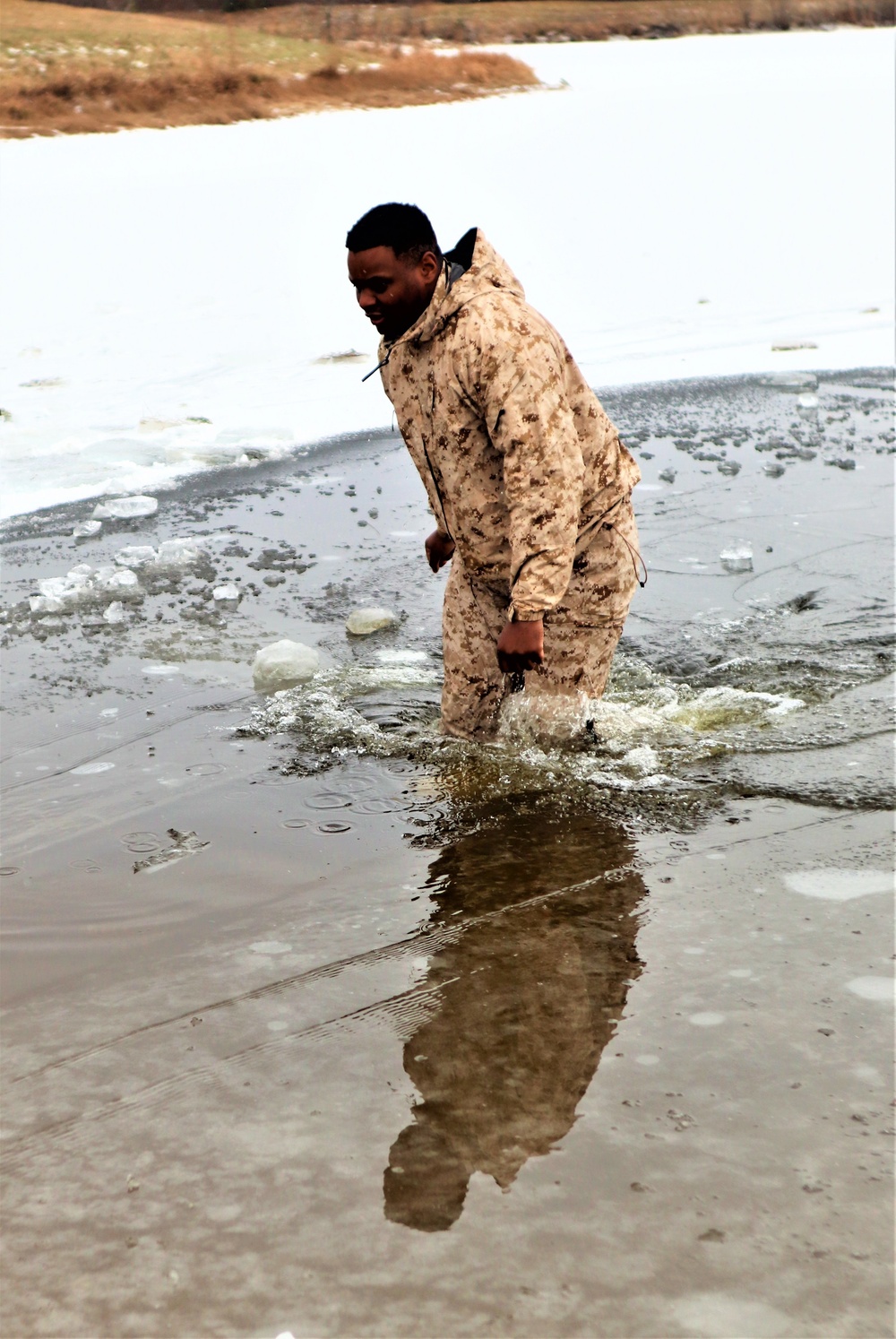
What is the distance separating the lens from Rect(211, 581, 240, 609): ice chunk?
5023 millimetres

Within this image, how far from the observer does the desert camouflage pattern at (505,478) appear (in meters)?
3.00

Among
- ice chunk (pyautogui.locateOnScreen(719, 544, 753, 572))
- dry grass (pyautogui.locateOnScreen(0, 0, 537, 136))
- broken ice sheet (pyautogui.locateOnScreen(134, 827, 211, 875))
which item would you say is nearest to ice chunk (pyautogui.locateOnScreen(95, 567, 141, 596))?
broken ice sheet (pyautogui.locateOnScreen(134, 827, 211, 875))

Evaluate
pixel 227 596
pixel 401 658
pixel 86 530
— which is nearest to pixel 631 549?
pixel 401 658

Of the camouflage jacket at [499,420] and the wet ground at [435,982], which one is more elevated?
the camouflage jacket at [499,420]

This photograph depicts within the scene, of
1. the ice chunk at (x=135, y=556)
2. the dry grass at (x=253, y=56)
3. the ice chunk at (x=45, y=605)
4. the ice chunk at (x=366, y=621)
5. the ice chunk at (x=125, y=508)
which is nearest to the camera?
the ice chunk at (x=366, y=621)

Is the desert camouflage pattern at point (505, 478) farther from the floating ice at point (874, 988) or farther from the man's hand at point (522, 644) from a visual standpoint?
the floating ice at point (874, 988)

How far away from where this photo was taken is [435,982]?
98.0 inches

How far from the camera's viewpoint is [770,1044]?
88.3 inches

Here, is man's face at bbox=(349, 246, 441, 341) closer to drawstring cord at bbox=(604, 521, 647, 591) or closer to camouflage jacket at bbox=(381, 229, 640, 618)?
camouflage jacket at bbox=(381, 229, 640, 618)

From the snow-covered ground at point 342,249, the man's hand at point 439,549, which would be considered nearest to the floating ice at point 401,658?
the man's hand at point 439,549

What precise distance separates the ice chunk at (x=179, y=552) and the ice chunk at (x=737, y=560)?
2.19m

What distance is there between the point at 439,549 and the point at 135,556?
2.21 m

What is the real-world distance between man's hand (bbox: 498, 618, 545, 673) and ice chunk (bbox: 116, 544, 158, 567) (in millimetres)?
2713

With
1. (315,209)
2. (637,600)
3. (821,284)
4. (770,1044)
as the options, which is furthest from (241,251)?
(770,1044)
